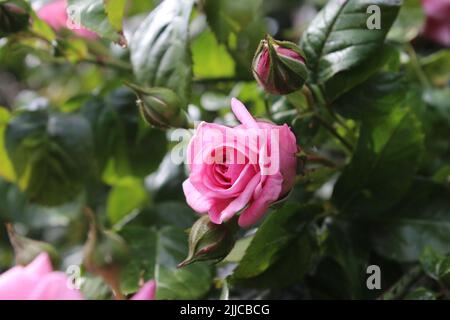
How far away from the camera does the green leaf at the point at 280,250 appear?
53 cm

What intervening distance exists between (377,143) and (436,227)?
95 millimetres

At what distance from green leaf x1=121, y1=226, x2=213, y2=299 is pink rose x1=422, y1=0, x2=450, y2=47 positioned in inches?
18.5

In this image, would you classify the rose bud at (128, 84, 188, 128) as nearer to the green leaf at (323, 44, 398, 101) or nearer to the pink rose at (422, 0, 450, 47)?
the green leaf at (323, 44, 398, 101)

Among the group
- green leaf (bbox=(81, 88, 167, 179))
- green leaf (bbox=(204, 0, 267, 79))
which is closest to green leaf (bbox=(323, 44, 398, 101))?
green leaf (bbox=(204, 0, 267, 79))

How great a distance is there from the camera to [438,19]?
900 mm

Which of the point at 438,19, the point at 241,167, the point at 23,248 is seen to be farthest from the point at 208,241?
the point at 438,19

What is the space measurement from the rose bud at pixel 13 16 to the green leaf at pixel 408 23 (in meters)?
0.37

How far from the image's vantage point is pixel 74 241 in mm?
925

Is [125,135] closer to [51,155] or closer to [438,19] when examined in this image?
[51,155]

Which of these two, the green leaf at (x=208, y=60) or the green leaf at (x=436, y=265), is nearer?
the green leaf at (x=436, y=265)

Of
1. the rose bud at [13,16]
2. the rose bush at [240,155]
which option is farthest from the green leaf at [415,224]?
the rose bud at [13,16]

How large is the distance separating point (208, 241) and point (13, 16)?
0.90 ft

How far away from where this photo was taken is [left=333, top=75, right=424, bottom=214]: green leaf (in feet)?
1.87

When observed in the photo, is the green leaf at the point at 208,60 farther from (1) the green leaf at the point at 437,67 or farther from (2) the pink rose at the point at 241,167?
(2) the pink rose at the point at 241,167
